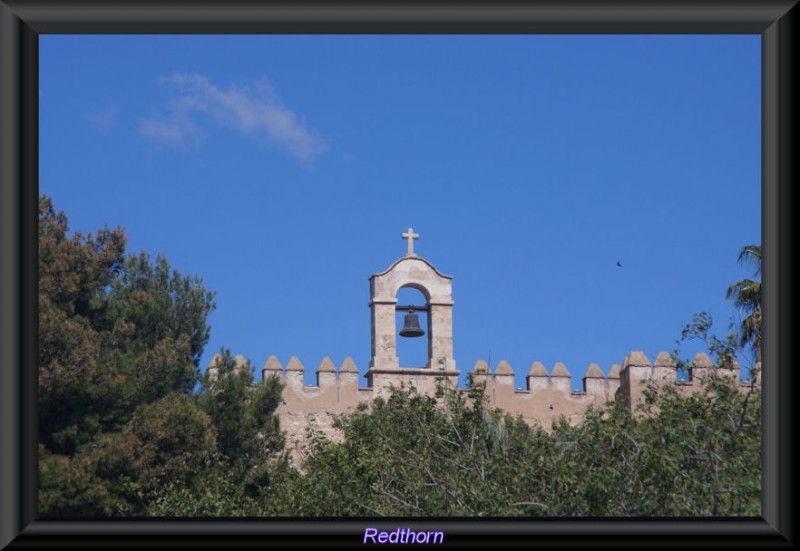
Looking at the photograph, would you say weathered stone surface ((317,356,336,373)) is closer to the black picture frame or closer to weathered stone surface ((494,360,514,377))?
weathered stone surface ((494,360,514,377))

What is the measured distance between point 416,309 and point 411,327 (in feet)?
2.63

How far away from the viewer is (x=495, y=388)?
2762 cm

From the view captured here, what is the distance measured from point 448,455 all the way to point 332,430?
1400 centimetres

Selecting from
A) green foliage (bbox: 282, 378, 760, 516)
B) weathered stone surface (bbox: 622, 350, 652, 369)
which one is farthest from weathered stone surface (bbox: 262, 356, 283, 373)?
green foliage (bbox: 282, 378, 760, 516)

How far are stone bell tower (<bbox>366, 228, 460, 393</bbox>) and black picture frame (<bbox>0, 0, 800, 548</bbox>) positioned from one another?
73.1 feet

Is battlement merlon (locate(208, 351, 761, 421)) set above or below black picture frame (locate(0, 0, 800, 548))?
below

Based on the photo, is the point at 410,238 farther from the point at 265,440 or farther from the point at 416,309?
the point at 265,440

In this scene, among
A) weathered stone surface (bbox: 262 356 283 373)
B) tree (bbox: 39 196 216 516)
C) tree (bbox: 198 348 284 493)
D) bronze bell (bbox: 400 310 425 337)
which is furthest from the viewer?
weathered stone surface (bbox: 262 356 283 373)

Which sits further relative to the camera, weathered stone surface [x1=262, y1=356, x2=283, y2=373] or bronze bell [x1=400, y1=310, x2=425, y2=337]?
weathered stone surface [x1=262, y1=356, x2=283, y2=373]

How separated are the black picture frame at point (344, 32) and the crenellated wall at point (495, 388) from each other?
22063 mm

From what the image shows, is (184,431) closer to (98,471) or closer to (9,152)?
(98,471)

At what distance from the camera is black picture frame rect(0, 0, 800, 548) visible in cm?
339

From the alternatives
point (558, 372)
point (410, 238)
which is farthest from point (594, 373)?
point (410, 238)
